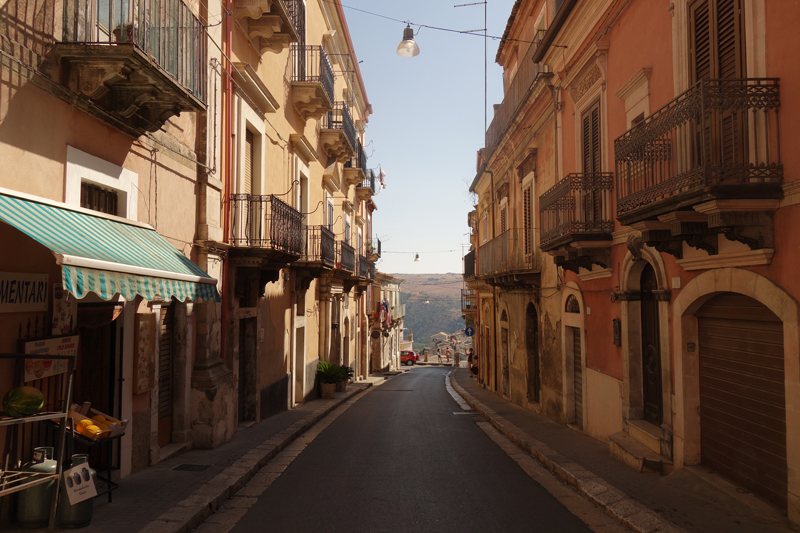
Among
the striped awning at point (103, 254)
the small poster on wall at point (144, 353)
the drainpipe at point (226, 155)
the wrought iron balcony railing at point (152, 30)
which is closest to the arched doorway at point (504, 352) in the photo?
the drainpipe at point (226, 155)

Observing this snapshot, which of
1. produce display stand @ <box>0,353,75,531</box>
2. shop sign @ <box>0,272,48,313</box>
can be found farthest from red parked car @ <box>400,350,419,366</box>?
produce display stand @ <box>0,353,75,531</box>

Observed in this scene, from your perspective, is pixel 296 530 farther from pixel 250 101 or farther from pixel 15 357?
pixel 250 101

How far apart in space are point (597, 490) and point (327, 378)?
12.9 metres

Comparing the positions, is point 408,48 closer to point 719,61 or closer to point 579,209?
point 579,209

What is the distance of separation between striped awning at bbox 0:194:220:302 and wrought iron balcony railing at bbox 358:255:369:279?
56.1 feet

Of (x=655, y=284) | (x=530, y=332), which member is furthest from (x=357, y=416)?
(x=655, y=284)

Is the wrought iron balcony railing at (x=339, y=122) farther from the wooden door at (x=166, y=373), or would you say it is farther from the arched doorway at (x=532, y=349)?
the wooden door at (x=166, y=373)

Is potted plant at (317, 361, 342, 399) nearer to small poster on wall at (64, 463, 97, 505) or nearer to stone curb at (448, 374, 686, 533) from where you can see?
stone curb at (448, 374, 686, 533)

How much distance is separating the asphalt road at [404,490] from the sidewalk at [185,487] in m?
0.46

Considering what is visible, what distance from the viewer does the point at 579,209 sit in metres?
11.6

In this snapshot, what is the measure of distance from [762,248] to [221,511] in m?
6.40

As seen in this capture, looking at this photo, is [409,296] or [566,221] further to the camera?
[409,296]

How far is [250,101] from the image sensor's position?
11844mm

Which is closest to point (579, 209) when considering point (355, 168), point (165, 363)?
point (165, 363)
